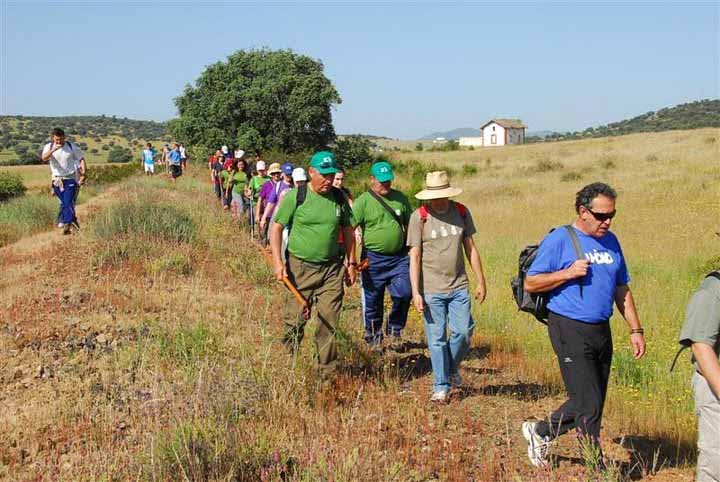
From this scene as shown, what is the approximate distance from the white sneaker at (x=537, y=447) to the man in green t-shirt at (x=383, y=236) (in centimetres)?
283

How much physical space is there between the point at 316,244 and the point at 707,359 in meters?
3.44

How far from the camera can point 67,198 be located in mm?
13203

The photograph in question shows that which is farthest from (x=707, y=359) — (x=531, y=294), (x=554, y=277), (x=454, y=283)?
(x=454, y=283)

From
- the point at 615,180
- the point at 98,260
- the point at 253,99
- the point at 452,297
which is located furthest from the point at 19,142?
the point at 452,297

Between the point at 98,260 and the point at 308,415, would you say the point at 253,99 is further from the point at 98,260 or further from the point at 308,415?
the point at 308,415

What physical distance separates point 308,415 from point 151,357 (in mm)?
1762

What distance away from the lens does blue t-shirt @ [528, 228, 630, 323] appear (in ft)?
15.8

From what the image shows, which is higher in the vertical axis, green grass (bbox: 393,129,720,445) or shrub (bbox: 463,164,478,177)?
shrub (bbox: 463,164,478,177)

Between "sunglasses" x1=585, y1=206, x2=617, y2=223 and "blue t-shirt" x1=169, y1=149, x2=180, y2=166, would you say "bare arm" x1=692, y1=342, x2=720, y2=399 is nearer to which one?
"sunglasses" x1=585, y1=206, x2=617, y2=223

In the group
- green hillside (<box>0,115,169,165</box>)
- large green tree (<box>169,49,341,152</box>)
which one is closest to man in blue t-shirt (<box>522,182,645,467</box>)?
large green tree (<box>169,49,341,152</box>)

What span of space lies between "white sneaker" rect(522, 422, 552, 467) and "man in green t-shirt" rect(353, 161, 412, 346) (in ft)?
9.28

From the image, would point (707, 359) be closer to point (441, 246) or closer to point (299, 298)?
point (441, 246)

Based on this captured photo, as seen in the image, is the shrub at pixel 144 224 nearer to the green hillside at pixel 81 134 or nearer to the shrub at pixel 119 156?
the green hillside at pixel 81 134

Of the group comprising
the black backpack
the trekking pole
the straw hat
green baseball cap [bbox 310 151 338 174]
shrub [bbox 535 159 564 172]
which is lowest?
shrub [bbox 535 159 564 172]
